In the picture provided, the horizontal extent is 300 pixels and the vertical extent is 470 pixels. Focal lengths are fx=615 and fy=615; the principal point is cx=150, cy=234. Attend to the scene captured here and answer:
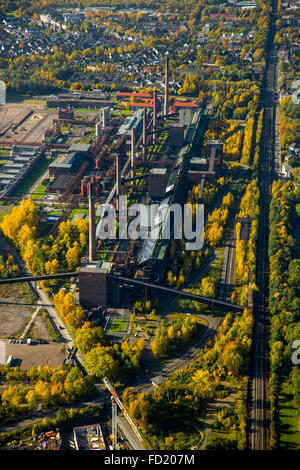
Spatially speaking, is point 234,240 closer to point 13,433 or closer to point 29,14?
point 13,433

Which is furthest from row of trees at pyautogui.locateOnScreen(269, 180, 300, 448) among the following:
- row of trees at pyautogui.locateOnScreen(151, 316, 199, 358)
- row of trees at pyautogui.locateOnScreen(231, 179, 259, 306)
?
row of trees at pyautogui.locateOnScreen(151, 316, 199, 358)

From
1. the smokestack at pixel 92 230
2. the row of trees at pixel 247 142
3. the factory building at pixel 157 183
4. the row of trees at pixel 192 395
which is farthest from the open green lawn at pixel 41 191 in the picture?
the row of trees at pixel 192 395

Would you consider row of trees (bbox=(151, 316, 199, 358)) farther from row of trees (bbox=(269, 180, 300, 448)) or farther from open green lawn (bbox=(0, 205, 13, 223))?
open green lawn (bbox=(0, 205, 13, 223))

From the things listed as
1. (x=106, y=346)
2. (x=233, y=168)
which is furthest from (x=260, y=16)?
(x=106, y=346)

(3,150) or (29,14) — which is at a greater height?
(29,14)

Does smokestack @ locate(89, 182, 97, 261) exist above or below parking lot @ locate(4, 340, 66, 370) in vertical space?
above
